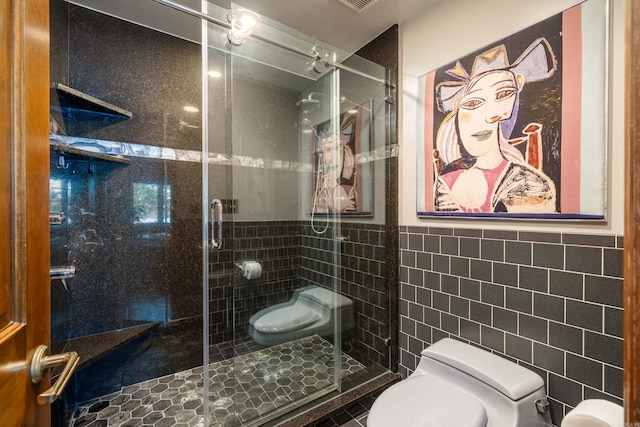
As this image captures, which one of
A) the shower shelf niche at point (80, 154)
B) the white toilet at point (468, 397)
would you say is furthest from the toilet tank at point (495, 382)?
the shower shelf niche at point (80, 154)

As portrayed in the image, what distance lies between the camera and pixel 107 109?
66.9 inches

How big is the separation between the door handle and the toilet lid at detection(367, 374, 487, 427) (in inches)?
40.0

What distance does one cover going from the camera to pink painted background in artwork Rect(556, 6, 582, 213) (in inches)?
45.9

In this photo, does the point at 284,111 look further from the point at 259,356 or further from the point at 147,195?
the point at 259,356

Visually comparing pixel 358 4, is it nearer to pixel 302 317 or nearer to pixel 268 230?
pixel 268 230

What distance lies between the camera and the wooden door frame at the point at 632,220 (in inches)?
15.4

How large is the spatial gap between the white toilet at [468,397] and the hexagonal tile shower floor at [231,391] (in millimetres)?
762

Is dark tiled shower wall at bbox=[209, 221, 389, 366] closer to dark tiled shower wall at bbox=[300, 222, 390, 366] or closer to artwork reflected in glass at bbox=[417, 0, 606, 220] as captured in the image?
dark tiled shower wall at bbox=[300, 222, 390, 366]

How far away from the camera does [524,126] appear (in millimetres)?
1324

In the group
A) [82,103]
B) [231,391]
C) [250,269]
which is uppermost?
[82,103]

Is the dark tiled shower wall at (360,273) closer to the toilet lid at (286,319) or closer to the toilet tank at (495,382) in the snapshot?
the toilet lid at (286,319)

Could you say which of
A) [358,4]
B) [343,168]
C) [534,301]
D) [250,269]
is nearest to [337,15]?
[358,4]

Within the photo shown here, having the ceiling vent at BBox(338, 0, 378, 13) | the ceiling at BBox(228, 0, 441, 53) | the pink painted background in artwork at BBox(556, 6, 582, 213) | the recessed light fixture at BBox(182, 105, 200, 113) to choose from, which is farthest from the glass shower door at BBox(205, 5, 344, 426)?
the pink painted background in artwork at BBox(556, 6, 582, 213)

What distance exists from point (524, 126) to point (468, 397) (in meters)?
1.30
